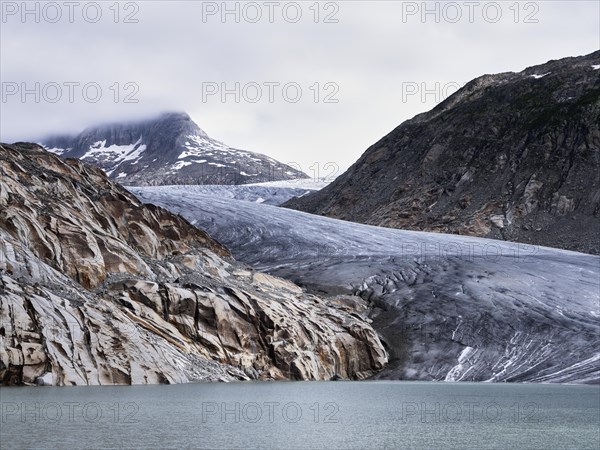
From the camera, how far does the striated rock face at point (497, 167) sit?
9519cm

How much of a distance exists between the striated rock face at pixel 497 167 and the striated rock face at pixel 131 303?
5018 centimetres

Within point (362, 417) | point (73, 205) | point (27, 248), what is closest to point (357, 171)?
point (73, 205)

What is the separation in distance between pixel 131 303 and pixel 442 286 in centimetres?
2193

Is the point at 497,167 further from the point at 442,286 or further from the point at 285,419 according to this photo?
the point at 285,419

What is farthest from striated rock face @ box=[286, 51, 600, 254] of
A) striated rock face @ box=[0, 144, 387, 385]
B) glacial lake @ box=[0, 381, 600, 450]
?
glacial lake @ box=[0, 381, 600, 450]

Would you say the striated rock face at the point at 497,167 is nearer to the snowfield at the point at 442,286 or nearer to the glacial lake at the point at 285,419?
the snowfield at the point at 442,286

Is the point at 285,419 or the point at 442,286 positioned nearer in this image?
the point at 285,419

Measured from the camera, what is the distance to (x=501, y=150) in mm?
109688

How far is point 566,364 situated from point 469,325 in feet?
20.5

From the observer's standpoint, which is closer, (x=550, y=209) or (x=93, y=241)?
(x=93, y=241)

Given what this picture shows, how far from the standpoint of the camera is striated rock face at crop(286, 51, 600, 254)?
95188 millimetres

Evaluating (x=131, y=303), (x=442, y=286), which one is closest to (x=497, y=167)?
(x=442, y=286)

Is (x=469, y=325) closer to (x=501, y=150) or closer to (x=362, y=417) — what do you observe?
(x=362, y=417)

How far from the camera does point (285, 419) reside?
21266mm
